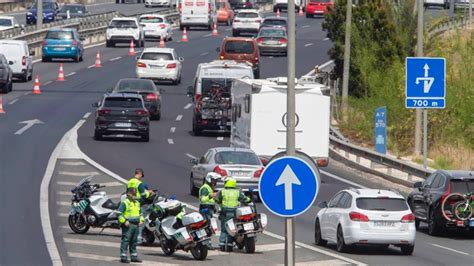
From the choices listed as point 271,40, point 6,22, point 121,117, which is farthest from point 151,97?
point 6,22

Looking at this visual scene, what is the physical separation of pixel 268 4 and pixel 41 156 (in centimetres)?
7880

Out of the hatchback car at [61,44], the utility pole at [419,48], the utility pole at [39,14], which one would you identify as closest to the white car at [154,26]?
the utility pole at [39,14]

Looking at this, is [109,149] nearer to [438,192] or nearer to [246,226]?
[438,192]

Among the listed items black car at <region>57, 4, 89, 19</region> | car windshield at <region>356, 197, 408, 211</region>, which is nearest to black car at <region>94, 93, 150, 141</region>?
car windshield at <region>356, 197, 408, 211</region>

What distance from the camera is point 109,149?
4541 cm

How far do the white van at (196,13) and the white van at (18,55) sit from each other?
28099mm

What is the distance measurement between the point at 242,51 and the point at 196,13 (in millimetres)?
24831

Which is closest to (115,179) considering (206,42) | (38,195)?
(38,195)

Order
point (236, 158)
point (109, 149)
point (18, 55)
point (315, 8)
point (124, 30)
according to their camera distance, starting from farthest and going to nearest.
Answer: point (315, 8) < point (124, 30) < point (18, 55) < point (109, 149) < point (236, 158)

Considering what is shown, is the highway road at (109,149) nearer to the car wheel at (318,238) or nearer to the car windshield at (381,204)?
the car wheel at (318,238)

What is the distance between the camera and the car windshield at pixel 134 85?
5318 cm

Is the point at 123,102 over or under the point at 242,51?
over

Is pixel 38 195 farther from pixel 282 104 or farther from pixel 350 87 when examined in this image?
pixel 350 87

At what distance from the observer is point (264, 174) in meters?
16.0
